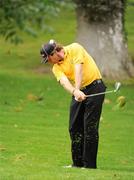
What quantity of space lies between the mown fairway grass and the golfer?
1.39ft

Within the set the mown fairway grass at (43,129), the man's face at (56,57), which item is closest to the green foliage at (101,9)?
the mown fairway grass at (43,129)

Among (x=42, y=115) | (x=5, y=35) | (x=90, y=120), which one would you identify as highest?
(x=5, y=35)

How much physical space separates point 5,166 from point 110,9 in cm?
1668

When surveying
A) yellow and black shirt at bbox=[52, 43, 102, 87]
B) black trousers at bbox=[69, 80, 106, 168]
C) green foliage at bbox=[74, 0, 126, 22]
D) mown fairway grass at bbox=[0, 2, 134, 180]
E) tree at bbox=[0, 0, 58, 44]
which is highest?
tree at bbox=[0, 0, 58, 44]

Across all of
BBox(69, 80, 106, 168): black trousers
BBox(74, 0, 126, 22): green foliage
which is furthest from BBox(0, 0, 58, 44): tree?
BBox(74, 0, 126, 22): green foliage

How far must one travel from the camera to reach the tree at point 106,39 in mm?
25188

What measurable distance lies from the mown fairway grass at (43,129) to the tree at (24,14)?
79cm

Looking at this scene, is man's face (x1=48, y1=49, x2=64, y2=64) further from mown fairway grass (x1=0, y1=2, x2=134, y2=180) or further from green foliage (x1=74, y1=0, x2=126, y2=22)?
green foliage (x1=74, y1=0, x2=126, y2=22)

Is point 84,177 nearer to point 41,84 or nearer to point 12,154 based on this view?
point 12,154

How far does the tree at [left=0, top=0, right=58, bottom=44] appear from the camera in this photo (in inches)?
161

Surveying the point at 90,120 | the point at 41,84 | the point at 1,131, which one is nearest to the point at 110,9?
the point at 41,84

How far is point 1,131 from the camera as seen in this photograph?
45.0 ft

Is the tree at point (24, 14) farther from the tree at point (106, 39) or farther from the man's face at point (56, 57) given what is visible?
the tree at point (106, 39)

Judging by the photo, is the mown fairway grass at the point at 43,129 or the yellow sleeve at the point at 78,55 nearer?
the mown fairway grass at the point at 43,129
